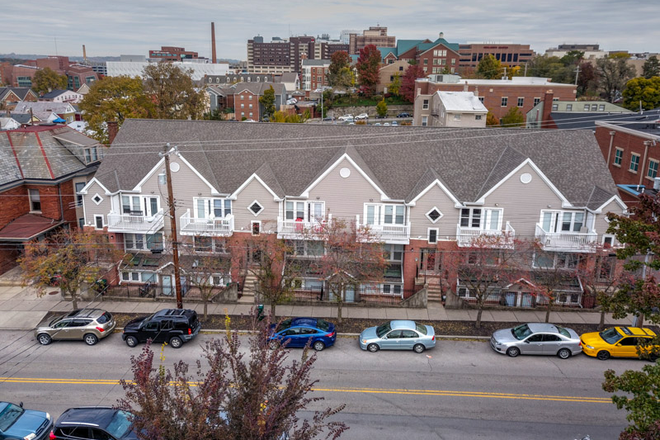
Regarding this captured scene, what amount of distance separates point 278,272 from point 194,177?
353 inches

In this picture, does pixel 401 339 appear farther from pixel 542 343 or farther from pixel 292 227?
pixel 292 227

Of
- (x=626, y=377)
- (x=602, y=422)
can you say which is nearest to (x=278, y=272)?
(x=602, y=422)

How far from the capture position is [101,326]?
27859 mm

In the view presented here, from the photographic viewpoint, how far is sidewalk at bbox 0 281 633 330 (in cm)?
3089

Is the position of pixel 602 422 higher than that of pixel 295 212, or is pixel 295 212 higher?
pixel 295 212

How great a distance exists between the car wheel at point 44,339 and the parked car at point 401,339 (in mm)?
17625

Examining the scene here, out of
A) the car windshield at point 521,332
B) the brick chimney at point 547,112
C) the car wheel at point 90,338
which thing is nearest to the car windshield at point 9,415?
the car wheel at point 90,338

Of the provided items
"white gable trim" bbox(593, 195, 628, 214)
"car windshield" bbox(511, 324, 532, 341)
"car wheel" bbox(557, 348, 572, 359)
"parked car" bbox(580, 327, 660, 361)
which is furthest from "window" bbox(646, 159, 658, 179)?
"car windshield" bbox(511, 324, 532, 341)

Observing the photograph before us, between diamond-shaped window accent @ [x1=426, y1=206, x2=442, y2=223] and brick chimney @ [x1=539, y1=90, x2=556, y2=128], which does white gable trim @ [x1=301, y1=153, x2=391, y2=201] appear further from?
brick chimney @ [x1=539, y1=90, x2=556, y2=128]

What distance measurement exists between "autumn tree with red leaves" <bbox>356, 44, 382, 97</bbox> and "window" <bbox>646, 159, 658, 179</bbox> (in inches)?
2791

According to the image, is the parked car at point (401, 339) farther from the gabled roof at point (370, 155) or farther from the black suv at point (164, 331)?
the gabled roof at point (370, 155)

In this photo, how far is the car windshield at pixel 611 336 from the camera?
25734 mm

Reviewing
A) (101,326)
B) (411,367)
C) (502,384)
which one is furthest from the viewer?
(101,326)

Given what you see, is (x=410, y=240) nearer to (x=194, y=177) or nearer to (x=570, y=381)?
Result: (x=570, y=381)
